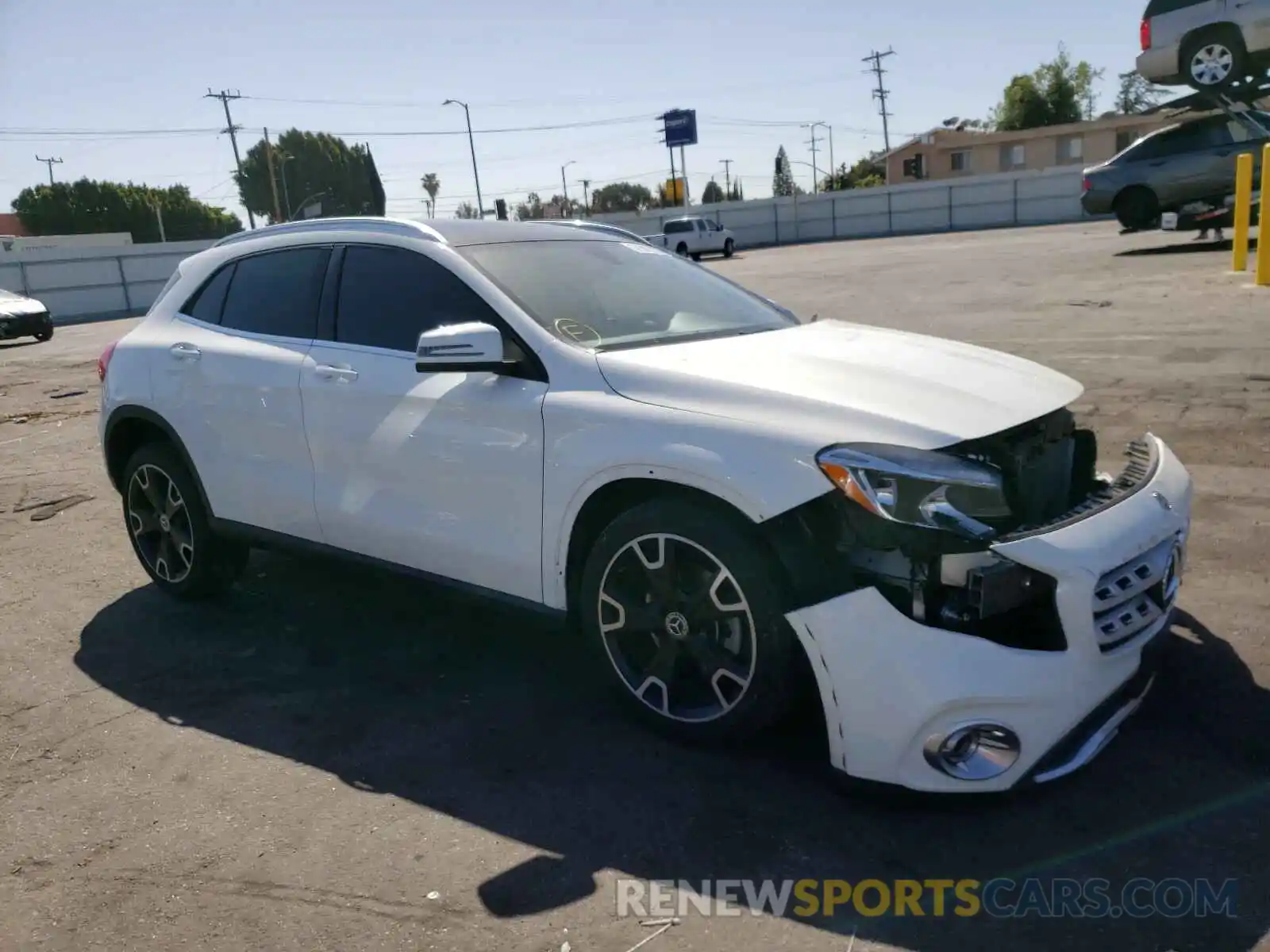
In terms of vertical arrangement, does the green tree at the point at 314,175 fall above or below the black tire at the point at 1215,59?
above

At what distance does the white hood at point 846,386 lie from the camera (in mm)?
3035

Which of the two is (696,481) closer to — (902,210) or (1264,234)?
(1264,234)

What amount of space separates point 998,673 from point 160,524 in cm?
406

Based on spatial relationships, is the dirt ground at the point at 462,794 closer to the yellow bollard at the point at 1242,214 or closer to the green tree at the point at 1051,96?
the yellow bollard at the point at 1242,214

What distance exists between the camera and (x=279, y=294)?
468 cm

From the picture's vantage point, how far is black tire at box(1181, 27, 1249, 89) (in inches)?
707

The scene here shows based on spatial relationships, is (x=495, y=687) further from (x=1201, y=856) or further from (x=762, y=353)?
(x=1201, y=856)

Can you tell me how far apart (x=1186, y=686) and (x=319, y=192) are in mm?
101567

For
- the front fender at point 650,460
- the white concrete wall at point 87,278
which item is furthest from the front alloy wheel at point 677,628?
the white concrete wall at point 87,278

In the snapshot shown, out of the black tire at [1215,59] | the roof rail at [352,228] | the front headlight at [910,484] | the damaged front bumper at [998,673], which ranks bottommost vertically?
the damaged front bumper at [998,673]

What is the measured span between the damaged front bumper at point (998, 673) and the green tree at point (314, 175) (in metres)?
98.9

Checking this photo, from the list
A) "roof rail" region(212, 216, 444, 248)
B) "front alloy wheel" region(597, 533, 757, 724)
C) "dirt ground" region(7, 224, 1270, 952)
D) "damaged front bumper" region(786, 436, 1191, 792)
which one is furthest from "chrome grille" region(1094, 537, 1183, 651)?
"roof rail" region(212, 216, 444, 248)

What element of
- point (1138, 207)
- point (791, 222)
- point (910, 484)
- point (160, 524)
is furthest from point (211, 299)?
point (791, 222)

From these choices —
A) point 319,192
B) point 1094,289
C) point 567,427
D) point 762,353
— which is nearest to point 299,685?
point 567,427
